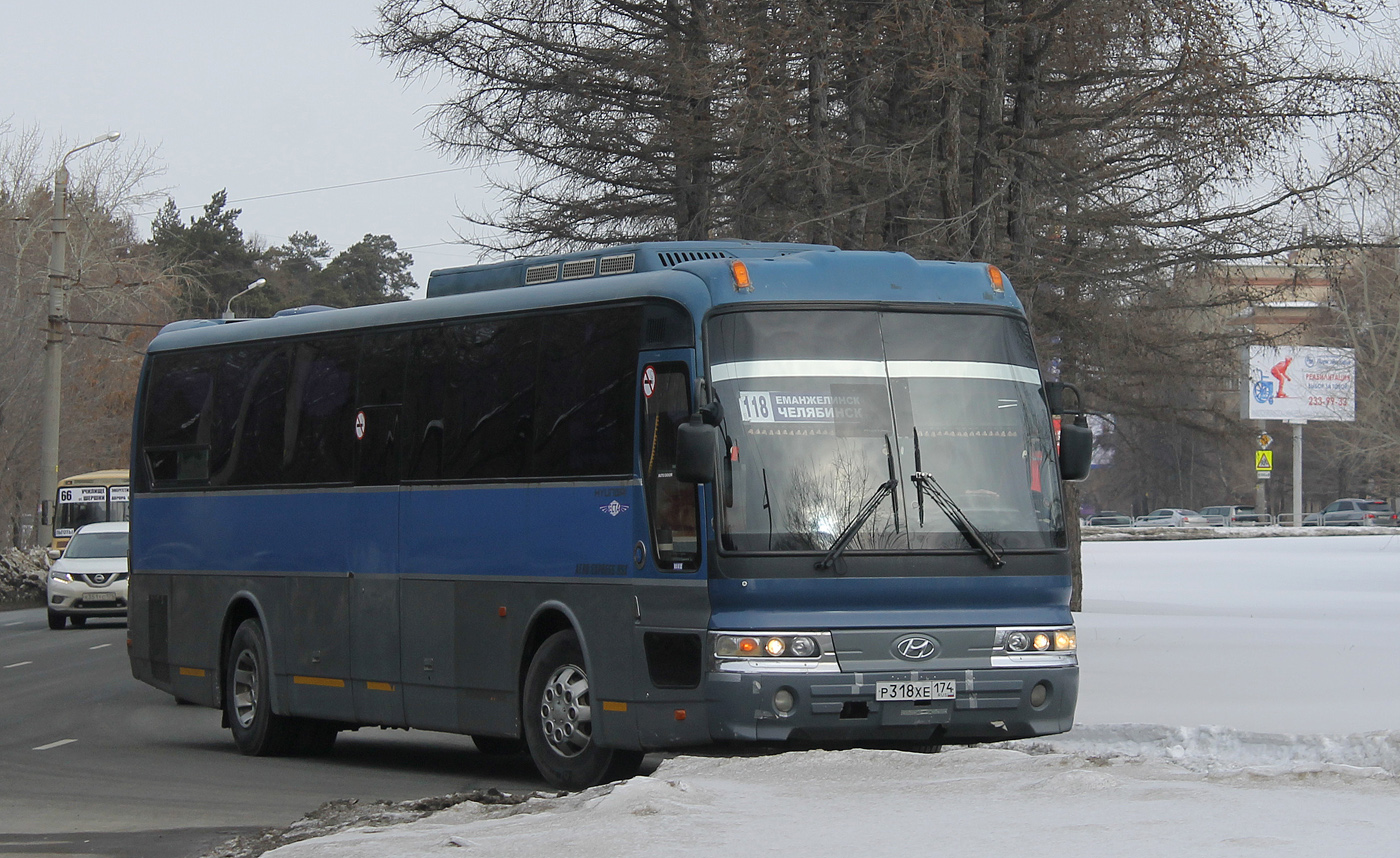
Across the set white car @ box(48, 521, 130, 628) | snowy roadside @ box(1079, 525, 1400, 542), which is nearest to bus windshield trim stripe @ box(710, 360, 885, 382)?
white car @ box(48, 521, 130, 628)

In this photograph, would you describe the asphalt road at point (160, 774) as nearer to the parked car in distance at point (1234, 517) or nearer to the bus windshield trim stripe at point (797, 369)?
the bus windshield trim stripe at point (797, 369)

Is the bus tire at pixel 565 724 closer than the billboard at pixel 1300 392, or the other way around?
the bus tire at pixel 565 724

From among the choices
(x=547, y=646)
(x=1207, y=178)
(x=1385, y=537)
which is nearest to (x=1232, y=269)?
(x=1207, y=178)

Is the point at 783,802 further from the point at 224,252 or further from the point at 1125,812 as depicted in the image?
the point at 224,252

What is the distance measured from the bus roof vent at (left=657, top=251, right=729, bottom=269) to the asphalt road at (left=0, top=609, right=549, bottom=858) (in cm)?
335

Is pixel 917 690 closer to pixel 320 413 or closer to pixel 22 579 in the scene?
pixel 320 413

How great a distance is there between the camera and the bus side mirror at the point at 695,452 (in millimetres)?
9680

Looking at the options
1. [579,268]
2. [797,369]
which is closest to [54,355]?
[579,268]

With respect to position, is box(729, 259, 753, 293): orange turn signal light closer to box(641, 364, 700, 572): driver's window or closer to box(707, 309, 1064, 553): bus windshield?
box(707, 309, 1064, 553): bus windshield

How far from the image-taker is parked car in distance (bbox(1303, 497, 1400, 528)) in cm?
9181

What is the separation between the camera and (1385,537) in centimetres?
6800

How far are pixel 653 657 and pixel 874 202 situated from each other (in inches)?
396

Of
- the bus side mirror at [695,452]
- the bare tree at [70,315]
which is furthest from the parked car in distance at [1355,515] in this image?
the bus side mirror at [695,452]

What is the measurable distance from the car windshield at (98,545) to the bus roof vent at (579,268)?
2112cm
